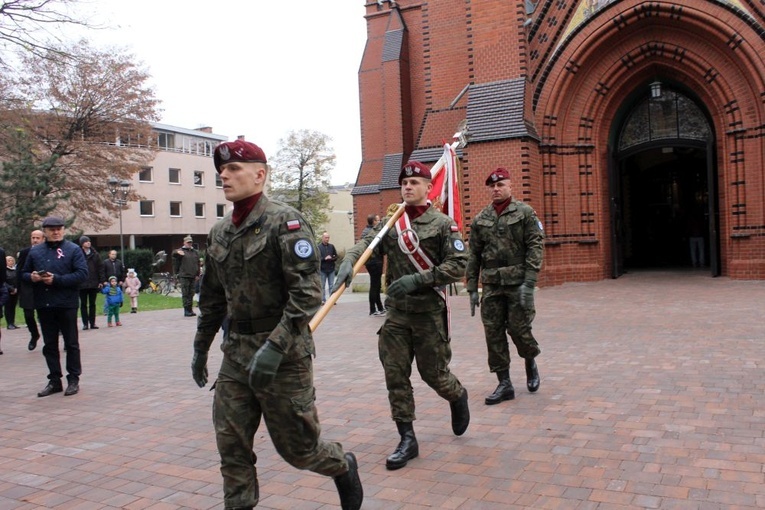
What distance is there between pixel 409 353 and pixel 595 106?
14.0 meters

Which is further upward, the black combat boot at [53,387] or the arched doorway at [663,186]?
the arched doorway at [663,186]

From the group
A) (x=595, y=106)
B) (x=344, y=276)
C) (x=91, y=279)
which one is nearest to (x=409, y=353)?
(x=344, y=276)

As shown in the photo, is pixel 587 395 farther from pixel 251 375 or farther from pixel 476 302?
pixel 251 375

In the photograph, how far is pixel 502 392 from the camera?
19.5 feet

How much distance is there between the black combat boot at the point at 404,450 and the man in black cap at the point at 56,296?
4348 mm

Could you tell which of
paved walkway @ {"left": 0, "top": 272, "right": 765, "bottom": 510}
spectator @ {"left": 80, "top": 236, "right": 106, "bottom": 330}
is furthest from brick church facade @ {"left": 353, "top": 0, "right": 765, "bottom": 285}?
spectator @ {"left": 80, "top": 236, "right": 106, "bottom": 330}

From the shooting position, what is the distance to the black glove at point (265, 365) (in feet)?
9.79

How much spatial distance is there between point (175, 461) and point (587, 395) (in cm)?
359

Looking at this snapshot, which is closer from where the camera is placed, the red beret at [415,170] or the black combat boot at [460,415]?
the red beret at [415,170]

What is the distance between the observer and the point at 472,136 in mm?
15648

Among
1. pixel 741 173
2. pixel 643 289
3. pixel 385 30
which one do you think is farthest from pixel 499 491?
pixel 385 30

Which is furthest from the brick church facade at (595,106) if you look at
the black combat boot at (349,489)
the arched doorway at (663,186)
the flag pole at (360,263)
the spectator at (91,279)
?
the black combat boot at (349,489)

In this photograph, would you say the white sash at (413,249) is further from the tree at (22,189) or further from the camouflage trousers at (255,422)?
the tree at (22,189)

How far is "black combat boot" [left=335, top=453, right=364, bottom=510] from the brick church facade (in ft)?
41.3
